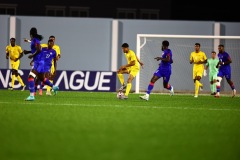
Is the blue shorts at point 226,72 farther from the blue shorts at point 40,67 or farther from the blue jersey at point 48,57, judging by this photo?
the blue shorts at point 40,67

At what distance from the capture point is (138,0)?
40.6 m

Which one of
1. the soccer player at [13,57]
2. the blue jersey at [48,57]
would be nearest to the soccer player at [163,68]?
the blue jersey at [48,57]

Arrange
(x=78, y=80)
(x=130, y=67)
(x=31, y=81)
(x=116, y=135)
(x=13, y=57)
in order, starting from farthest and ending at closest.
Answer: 1. (x=78, y=80)
2. (x=13, y=57)
3. (x=130, y=67)
4. (x=31, y=81)
5. (x=116, y=135)

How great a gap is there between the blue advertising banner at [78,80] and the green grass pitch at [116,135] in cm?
1171

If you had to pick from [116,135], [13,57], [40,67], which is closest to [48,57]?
[40,67]

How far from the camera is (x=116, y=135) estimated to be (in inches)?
382

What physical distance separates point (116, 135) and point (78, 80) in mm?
16999

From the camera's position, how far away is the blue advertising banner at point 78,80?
26500 millimetres

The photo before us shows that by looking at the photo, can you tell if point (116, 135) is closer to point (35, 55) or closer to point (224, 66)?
point (35, 55)

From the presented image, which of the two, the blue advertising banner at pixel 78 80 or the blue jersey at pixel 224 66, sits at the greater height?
the blue jersey at pixel 224 66

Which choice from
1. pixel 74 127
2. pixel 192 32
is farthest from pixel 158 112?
pixel 192 32

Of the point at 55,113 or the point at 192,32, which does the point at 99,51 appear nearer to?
the point at 192,32

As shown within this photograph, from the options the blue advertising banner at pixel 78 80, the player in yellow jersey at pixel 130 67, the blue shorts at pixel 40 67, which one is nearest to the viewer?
the blue shorts at pixel 40 67

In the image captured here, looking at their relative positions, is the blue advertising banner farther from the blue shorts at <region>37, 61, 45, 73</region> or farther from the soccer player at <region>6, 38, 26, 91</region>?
the blue shorts at <region>37, 61, 45, 73</region>
